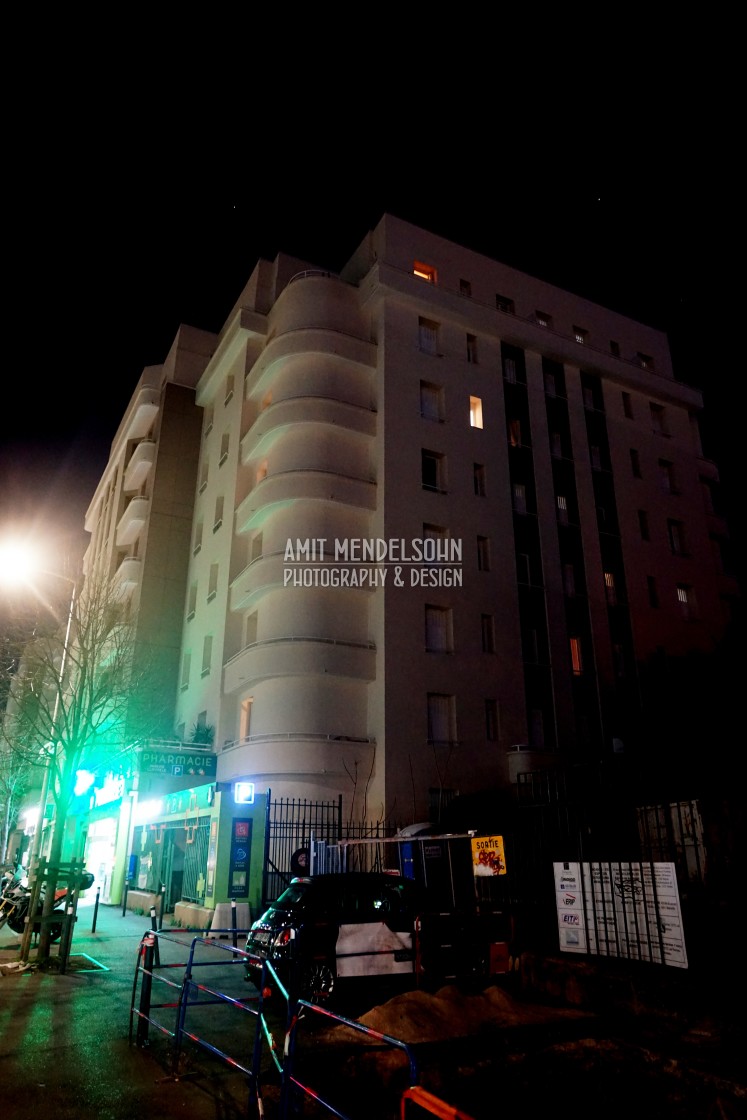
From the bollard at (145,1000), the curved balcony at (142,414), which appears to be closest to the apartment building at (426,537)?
the curved balcony at (142,414)

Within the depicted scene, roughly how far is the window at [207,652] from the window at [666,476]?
Answer: 2322 centimetres

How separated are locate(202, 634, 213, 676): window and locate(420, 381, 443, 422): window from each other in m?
13.4

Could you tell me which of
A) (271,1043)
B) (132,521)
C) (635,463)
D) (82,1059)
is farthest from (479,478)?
(271,1043)

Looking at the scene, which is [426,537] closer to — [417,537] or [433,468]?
[417,537]

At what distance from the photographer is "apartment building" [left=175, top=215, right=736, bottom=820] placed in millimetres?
25078

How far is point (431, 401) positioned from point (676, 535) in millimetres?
14449

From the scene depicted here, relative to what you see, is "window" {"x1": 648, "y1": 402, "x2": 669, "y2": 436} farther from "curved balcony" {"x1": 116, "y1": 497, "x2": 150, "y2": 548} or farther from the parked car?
the parked car

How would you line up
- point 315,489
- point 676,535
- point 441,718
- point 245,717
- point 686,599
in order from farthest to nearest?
point 676,535 < point 686,599 < point 245,717 < point 315,489 < point 441,718

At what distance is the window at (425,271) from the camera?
3183 cm

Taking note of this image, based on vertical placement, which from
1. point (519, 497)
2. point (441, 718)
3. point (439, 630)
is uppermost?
point (519, 497)

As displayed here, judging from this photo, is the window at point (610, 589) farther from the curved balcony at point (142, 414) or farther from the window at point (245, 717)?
the curved balcony at point (142, 414)

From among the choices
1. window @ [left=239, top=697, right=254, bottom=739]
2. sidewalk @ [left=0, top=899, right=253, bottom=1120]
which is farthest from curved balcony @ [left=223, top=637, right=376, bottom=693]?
sidewalk @ [left=0, top=899, right=253, bottom=1120]

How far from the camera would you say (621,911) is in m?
10.6

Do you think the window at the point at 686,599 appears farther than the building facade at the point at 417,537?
Yes
